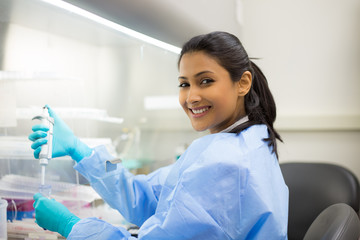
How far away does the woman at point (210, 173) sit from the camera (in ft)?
2.63

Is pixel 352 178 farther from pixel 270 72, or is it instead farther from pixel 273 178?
pixel 270 72

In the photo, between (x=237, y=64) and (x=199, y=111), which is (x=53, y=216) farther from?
(x=237, y=64)

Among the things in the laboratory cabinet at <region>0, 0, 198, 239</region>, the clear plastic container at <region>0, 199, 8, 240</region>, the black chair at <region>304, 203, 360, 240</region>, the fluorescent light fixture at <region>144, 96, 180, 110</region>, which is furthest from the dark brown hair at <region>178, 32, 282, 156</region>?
the fluorescent light fixture at <region>144, 96, 180, 110</region>

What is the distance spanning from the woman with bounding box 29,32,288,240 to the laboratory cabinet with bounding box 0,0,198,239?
0.18 metres

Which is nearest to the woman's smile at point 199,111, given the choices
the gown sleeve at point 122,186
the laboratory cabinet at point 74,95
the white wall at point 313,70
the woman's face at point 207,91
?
the woman's face at point 207,91

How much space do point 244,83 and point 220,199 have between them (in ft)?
1.26

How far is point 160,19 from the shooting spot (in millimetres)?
1250

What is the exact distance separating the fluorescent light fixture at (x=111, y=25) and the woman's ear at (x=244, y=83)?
47 cm

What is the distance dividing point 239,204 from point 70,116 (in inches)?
31.1

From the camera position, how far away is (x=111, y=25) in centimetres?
113

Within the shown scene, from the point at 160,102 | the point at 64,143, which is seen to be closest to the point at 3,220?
the point at 64,143

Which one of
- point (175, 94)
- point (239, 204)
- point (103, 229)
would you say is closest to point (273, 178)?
point (239, 204)

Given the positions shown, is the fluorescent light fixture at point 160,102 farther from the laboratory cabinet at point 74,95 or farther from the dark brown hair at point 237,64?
the dark brown hair at point 237,64

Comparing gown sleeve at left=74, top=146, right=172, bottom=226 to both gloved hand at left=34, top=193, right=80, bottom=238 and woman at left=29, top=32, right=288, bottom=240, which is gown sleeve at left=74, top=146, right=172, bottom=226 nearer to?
woman at left=29, top=32, right=288, bottom=240
